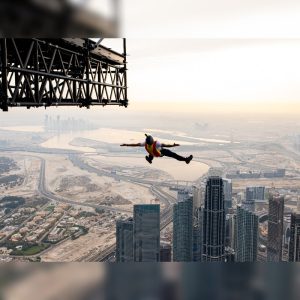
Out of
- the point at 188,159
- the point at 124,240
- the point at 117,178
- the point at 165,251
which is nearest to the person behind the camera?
the point at 188,159

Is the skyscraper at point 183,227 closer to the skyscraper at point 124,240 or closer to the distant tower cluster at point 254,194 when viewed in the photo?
the skyscraper at point 124,240

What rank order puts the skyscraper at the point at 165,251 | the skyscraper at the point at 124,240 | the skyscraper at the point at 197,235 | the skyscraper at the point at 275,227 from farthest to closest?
the skyscraper at the point at 197,235 → the skyscraper at the point at 275,227 → the skyscraper at the point at 165,251 → the skyscraper at the point at 124,240

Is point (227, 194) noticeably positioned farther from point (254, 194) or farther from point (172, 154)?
point (172, 154)

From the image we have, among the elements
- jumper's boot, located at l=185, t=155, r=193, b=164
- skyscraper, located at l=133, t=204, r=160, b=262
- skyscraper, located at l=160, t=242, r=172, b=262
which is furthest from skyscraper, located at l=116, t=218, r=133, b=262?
jumper's boot, located at l=185, t=155, r=193, b=164

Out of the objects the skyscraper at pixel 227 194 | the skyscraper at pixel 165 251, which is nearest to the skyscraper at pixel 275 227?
the skyscraper at pixel 227 194

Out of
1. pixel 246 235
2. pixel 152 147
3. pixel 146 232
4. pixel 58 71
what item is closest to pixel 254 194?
pixel 246 235

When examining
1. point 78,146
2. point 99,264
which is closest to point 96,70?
point 99,264

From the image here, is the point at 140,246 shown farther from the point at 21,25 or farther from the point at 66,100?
the point at 21,25
